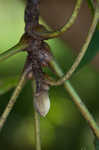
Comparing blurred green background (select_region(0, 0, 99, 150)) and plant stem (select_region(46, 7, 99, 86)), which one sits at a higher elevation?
plant stem (select_region(46, 7, 99, 86))

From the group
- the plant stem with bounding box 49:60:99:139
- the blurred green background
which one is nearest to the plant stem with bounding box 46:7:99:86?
the plant stem with bounding box 49:60:99:139

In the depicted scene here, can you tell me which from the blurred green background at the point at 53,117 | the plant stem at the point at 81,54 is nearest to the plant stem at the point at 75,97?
the plant stem at the point at 81,54

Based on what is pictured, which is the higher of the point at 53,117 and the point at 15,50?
the point at 15,50

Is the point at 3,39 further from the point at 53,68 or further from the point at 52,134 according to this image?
the point at 53,68

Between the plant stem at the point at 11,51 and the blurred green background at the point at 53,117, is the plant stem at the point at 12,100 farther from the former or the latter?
the blurred green background at the point at 53,117

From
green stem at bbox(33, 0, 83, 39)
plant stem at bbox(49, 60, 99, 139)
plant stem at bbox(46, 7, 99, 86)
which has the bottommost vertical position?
plant stem at bbox(49, 60, 99, 139)

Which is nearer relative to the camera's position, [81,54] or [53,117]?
[81,54]

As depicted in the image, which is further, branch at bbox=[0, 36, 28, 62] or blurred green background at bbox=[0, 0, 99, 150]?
blurred green background at bbox=[0, 0, 99, 150]

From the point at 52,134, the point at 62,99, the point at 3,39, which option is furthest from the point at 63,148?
the point at 3,39

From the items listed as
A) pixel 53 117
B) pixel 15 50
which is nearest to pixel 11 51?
pixel 15 50

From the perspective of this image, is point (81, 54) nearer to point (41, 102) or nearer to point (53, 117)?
point (41, 102)

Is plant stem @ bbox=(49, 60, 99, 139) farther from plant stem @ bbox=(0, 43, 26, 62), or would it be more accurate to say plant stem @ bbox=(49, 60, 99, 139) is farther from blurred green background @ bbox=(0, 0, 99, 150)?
blurred green background @ bbox=(0, 0, 99, 150)
